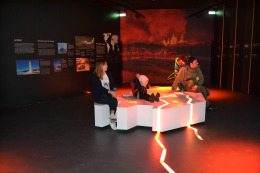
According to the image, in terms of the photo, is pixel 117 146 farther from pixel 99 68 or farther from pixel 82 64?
pixel 82 64

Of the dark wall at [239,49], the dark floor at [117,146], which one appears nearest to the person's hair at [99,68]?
the dark floor at [117,146]

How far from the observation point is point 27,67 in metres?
6.93

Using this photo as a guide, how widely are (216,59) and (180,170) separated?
33.1 ft

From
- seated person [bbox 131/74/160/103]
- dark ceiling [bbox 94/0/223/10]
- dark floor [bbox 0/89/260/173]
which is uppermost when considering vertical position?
dark ceiling [bbox 94/0/223/10]

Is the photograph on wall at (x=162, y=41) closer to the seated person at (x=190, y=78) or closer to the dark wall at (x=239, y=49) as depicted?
the dark wall at (x=239, y=49)

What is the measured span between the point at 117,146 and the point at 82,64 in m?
5.86

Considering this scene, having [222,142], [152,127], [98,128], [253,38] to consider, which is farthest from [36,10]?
[253,38]

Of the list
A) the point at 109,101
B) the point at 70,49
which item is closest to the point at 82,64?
the point at 70,49

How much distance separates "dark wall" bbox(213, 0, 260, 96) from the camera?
818cm

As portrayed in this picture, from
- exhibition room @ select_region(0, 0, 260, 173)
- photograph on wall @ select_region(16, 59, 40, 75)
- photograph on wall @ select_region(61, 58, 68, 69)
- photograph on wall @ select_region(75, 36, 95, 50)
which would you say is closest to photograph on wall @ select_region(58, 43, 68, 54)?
exhibition room @ select_region(0, 0, 260, 173)

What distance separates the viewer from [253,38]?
8234 millimetres

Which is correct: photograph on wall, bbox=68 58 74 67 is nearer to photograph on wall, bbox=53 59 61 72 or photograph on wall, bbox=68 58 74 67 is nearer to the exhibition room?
the exhibition room

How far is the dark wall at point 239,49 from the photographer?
818 centimetres

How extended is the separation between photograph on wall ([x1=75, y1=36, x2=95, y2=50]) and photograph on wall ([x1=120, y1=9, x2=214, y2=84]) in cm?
355
